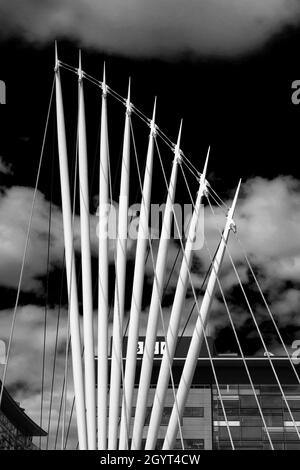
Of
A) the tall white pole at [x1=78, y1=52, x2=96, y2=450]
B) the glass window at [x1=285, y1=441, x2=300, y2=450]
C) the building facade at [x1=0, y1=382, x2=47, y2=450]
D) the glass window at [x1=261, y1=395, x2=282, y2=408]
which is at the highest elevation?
the building facade at [x1=0, y1=382, x2=47, y2=450]

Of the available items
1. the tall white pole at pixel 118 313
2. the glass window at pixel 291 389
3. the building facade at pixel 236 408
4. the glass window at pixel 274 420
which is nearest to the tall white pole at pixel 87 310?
the tall white pole at pixel 118 313

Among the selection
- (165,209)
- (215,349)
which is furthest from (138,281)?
(215,349)

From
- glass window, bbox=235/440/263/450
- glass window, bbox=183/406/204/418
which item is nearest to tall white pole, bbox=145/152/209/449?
glass window, bbox=183/406/204/418

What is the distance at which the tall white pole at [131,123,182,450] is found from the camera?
3161cm

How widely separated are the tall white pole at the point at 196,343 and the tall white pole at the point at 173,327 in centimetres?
81

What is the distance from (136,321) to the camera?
3253 cm

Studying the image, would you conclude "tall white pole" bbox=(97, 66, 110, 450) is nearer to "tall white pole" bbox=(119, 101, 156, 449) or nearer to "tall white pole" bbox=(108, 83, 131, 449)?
"tall white pole" bbox=(108, 83, 131, 449)

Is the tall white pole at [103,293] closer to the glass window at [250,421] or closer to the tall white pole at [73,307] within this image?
the tall white pole at [73,307]

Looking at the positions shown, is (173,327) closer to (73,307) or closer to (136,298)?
(136,298)

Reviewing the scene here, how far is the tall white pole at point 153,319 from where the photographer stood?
104 feet

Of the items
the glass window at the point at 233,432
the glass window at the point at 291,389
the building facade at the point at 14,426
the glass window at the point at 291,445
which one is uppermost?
the building facade at the point at 14,426

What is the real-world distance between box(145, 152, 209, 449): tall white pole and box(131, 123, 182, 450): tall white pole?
2.04ft

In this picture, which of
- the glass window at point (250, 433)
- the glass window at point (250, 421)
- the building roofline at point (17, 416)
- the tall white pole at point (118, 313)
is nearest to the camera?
the tall white pole at point (118, 313)

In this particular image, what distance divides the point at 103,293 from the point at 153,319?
13.2 feet
